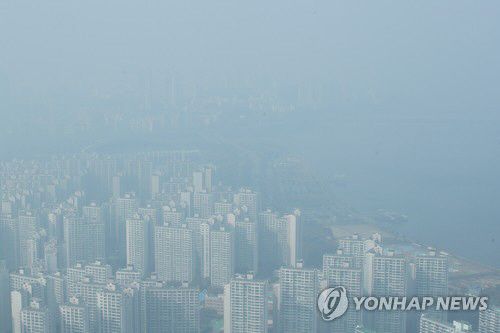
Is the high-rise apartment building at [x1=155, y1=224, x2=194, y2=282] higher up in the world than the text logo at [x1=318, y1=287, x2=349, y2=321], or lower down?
lower down

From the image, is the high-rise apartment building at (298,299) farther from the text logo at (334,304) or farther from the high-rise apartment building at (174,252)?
the high-rise apartment building at (174,252)

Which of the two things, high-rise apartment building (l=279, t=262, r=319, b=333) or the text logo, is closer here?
the text logo

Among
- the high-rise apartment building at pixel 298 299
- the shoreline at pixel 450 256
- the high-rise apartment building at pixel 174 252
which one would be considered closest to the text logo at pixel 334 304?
the high-rise apartment building at pixel 298 299

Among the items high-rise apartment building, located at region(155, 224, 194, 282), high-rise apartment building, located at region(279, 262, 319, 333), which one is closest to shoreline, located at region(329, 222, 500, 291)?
high-rise apartment building, located at region(279, 262, 319, 333)

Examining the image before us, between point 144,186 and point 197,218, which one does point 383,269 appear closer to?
point 197,218

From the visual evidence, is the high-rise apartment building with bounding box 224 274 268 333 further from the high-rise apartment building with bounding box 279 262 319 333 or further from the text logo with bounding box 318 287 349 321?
the text logo with bounding box 318 287 349 321

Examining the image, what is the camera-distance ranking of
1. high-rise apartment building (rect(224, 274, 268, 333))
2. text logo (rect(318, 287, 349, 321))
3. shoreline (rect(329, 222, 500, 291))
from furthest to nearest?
shoreline (rect(329, 222, 500, 291)) < high-rise apartment building (rect(224, 274, 268, 333)) < text logo (rect(318, 287, 349, 321))

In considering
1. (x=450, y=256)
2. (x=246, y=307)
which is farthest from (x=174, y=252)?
(x=450, y=256)

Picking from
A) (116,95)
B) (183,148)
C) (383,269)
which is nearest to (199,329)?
(383,269)

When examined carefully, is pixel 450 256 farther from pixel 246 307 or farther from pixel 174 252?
pixel 174 252

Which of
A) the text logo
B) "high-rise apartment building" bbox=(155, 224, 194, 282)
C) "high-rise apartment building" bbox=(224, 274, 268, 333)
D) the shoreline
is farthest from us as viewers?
"high-rise apartment building" bbox=(155, 224, 194, 282)
